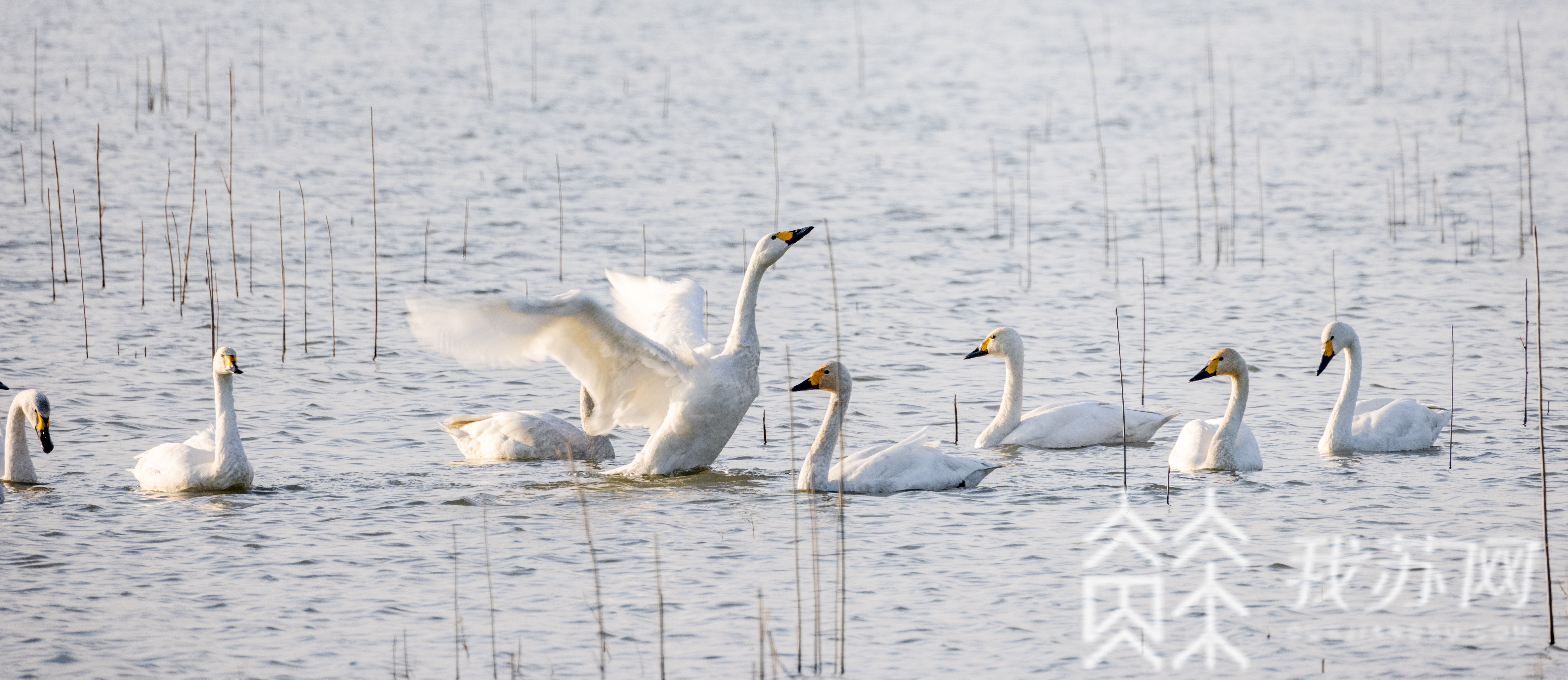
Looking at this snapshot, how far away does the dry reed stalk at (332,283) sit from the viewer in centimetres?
1244

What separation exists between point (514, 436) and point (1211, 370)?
4031mm

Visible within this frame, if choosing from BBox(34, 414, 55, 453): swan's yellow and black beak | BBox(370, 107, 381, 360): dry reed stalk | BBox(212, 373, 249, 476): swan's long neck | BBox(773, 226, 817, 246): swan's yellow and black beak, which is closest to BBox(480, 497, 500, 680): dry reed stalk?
BBox(212, 373, 249, 476): swan's long neck

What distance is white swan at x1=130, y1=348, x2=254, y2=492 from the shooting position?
8.88 m

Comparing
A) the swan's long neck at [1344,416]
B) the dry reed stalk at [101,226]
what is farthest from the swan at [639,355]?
the dry reed stalk at [101,226]

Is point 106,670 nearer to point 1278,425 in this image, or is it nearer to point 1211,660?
point 1211,660

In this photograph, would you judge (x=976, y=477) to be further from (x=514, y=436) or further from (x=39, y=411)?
(x=39, y=411)

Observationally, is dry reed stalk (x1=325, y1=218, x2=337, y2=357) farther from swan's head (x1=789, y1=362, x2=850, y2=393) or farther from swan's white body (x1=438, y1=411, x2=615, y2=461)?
swan's head (x1=789, y1=362, x2=850, y2=393)

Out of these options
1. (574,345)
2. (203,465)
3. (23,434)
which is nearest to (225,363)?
(203,465)

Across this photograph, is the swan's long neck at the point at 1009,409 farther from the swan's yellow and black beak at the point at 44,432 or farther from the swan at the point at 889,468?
the swan's yellow and black beak at the point at 44,432

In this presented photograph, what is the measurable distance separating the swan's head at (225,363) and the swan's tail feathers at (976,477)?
152 inches

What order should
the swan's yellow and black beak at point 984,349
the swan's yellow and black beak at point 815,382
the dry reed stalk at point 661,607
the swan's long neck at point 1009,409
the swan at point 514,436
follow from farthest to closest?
the swan's yellow and black beak at point 984,349 < the swan's long neck at point 1009,409 < the swan at point 514,436 < the swan's yellow and black beak at point 815,382 < the dry reed stalk at point 661,607

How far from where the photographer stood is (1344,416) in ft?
32.9

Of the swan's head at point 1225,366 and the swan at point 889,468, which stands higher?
the swan's head at point 1225,366

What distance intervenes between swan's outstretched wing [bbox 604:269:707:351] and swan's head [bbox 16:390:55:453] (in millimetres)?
3078
